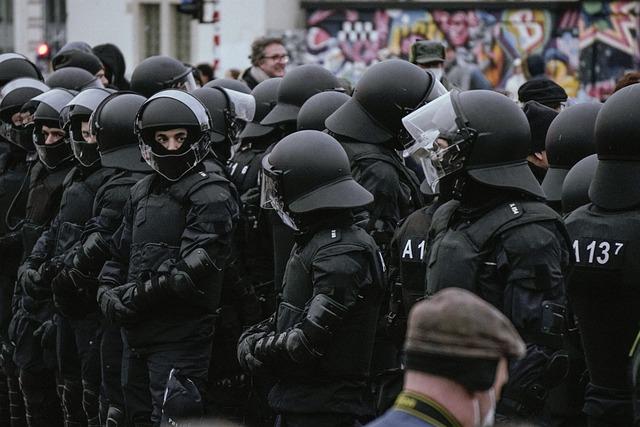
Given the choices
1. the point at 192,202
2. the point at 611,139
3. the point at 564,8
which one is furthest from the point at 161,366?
the point at 564,8

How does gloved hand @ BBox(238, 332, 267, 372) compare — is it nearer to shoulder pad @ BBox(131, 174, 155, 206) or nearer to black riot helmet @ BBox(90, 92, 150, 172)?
shoulder pad @ BBox(131, 174, 155, 206)

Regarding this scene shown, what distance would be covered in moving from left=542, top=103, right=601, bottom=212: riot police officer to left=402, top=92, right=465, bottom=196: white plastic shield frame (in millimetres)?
1195

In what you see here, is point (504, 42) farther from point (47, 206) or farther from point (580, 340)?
point (580, 340)

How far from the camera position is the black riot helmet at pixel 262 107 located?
8539 mm

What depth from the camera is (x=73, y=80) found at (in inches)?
398

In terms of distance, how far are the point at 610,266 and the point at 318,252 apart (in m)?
1.23

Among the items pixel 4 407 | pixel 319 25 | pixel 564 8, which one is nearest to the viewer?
pixel 4 407

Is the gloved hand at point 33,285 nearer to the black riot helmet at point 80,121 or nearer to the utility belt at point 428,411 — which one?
the black riot helmet at point 80,121

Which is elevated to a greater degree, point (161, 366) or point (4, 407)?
point (161, 366)

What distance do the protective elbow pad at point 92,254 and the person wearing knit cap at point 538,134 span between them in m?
2.45

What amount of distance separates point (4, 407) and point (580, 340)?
16.9ft

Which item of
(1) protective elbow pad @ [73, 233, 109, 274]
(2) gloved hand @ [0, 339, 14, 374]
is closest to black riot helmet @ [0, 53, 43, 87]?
(2) gloved hand @ [0, 339, 14, 374]

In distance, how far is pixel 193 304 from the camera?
6887 mm

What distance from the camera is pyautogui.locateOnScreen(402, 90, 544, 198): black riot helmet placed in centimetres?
529
